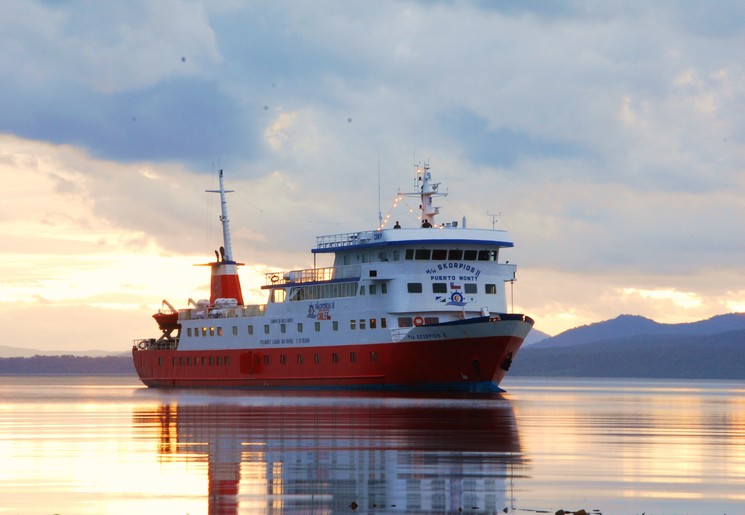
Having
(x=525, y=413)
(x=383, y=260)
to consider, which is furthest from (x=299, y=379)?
(x=525, y=413)

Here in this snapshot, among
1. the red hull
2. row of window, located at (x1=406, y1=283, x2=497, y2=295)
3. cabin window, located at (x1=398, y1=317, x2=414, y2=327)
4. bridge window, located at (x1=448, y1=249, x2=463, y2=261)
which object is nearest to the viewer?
the red hull

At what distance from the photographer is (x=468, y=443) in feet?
112

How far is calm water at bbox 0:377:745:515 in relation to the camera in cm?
2228

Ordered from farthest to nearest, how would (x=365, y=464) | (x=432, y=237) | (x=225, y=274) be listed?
(x=225, y=274) < (x=432, y=237) < (x=365, y=464)

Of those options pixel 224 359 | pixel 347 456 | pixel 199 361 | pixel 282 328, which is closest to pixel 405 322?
pixel 282 328

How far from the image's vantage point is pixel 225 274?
103 m

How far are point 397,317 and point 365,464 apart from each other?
156 ft

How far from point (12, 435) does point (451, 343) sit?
37227 mm

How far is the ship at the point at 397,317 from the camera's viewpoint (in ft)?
240

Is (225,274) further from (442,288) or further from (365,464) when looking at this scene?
(365,464)

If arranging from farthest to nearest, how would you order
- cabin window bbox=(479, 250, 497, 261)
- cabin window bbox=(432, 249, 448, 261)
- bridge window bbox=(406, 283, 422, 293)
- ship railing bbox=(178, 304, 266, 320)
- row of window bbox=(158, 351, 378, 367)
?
ship railing bbox=(178, 304, 266, 320)
row of window bbox=(158, 351, 378, 367)
cabin window bbox=(479, 250, 497, 261)
cabin window bbox=(432, 249, 448, 261)
bridge window bbox=(406, 283, 422, 293)

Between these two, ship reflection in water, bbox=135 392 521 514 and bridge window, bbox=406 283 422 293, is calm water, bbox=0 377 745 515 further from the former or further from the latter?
bridge window, bbox=406 283 422 293

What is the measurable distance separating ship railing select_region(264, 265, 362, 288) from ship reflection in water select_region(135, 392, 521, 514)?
25024 millimetres

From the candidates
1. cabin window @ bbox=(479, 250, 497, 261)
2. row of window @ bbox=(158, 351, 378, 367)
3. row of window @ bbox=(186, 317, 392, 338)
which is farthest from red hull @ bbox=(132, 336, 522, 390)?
cabin window @ bbox=(479, 250, 497, 261)
